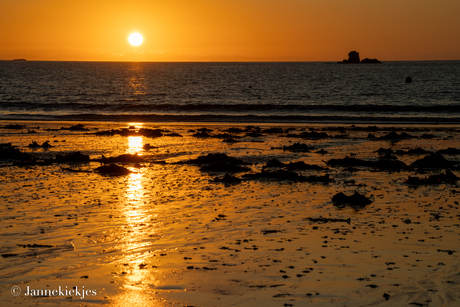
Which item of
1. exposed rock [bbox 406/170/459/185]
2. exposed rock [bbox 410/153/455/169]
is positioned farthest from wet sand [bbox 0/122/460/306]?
exposed rock [bbox 410/153/455/169]

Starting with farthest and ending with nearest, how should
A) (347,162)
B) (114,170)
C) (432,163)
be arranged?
1. (347,162)
2. (432,163)
3. (114,170)

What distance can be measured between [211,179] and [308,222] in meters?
6.33

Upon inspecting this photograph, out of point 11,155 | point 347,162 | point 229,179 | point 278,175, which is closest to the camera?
point 229,179

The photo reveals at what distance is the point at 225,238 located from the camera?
32.2ft

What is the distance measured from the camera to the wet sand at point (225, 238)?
7195mm

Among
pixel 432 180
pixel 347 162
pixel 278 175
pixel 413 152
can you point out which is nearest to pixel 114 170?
pixel 278 175

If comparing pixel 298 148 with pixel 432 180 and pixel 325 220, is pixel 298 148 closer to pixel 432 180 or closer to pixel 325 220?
pixel 432 180

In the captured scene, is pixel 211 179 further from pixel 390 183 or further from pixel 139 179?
pixel 390 183

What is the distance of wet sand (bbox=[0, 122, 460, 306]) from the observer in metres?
7.20

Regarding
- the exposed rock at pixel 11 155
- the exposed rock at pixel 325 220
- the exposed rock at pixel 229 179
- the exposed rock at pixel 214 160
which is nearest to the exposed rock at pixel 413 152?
the exposed rock at pixel 214 160

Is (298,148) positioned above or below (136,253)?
below

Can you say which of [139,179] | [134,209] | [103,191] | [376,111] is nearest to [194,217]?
[134,209]

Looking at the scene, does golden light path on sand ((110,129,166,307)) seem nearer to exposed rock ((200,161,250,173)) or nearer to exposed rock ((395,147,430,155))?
exposed rock ((200,161,250,173))

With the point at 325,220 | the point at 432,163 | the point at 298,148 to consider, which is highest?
the point at 432,163
